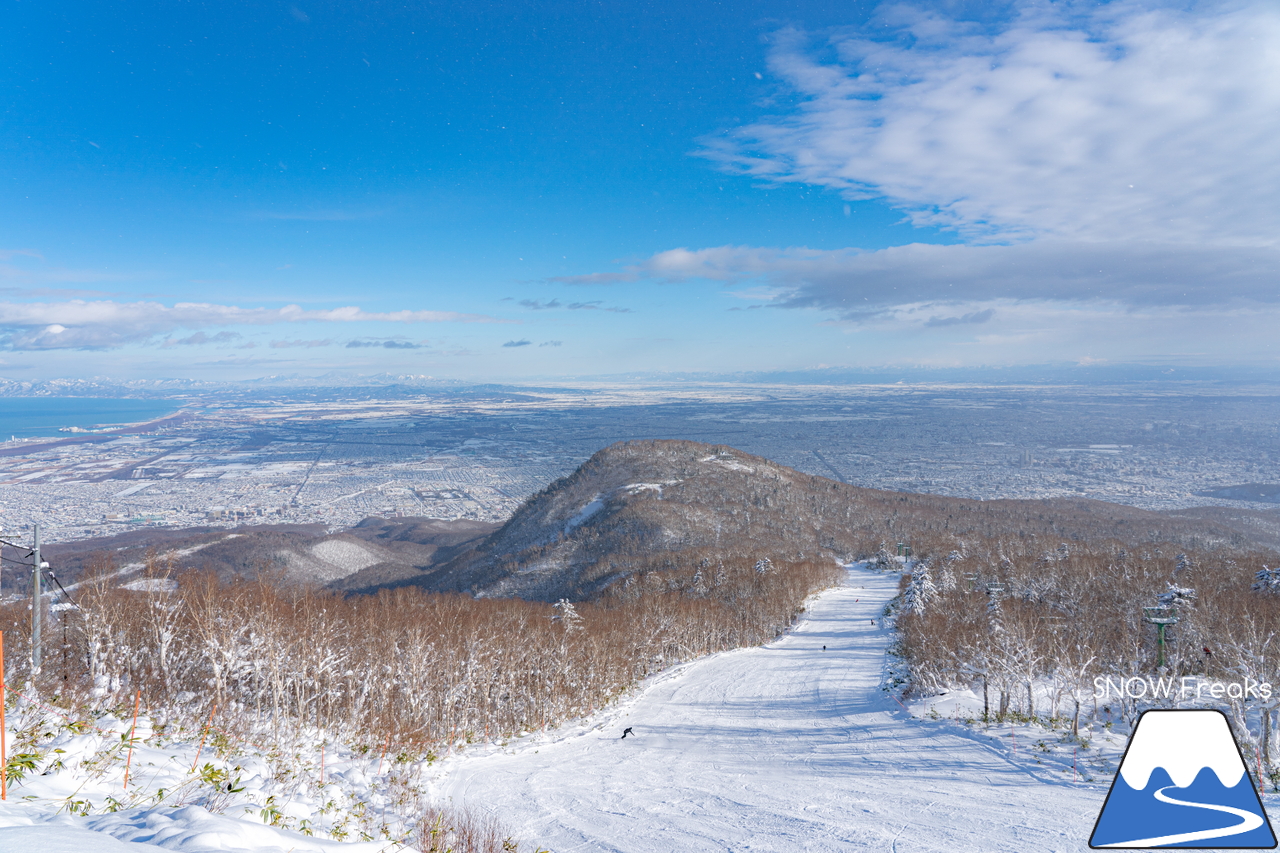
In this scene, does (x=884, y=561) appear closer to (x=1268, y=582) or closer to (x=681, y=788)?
(x=1268, y=582)

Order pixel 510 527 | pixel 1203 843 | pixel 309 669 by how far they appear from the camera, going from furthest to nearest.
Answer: pixel 510 527, pixel 309 669, pixel 1203 843

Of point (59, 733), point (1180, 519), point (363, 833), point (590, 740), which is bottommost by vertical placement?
point (1180, 519)

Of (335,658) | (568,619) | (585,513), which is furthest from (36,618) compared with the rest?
(585,513)

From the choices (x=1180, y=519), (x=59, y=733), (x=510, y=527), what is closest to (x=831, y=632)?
(x=59, y=733)

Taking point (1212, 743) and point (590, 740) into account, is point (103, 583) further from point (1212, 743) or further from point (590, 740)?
point (1212, 743)

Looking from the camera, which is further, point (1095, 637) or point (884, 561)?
point (884, 561)

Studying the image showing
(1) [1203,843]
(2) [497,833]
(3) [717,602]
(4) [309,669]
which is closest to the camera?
(1) [1203,843]

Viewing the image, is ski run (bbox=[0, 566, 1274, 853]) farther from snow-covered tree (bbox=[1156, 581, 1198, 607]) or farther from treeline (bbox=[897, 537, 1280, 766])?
snow-covered tree (bbox=[1156, 581, 1198, 607])

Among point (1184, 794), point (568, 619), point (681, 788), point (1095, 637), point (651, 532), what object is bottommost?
point (651, 532)

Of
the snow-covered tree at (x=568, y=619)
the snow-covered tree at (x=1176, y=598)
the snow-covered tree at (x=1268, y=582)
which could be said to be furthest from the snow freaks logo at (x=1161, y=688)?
the snow-covered tree at (x=568, y=619)
